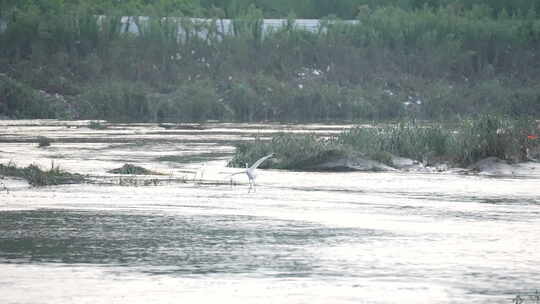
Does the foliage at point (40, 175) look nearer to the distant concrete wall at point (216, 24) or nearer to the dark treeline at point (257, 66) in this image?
the dark treeline at point (257, 66)

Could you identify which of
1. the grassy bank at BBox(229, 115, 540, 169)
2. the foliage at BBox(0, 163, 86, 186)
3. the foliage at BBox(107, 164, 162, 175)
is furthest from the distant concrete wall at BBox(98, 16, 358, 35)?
the foliage at BBox(0, 163, 86, 186)

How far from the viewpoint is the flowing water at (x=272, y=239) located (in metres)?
12.8

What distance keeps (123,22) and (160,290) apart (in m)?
63.1

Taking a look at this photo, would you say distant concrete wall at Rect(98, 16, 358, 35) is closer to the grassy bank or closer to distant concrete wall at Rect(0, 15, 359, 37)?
distant concrete wall at Rect(0, 15, 359, 37)

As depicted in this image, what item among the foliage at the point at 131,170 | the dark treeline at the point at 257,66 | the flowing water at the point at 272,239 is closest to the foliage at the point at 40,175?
the flowing water at the point at 272,239

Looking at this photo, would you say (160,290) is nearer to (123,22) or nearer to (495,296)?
(495,296)

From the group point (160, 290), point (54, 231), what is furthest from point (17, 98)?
point (160, 290)

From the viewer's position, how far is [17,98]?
185 ft

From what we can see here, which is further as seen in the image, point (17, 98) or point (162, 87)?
point (162, 87)

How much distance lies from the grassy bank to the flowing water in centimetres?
138

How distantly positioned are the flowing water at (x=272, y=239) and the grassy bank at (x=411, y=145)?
1.38 m

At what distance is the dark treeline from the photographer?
60.7m

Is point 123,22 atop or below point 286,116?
atop

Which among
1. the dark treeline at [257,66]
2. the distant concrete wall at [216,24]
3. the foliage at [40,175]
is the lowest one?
the foliage at [40,175]
